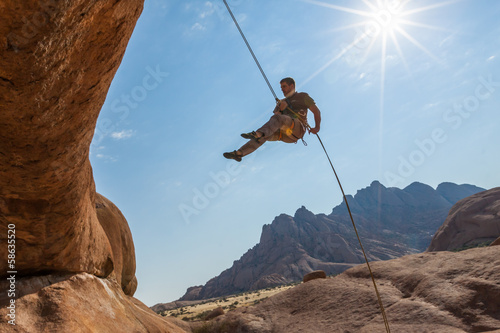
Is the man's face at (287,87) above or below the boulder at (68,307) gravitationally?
above

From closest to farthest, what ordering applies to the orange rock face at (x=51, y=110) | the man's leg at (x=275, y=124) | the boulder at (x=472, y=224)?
the orange rock face at (x=51, y=110) < the man's leg at (x=275, y=124) < the boulder at (x=472, y=224)

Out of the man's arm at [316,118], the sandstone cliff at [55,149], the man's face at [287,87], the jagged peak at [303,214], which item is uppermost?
the jagged peak at [303,214]

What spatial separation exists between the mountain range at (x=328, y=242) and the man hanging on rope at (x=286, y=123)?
62.6m

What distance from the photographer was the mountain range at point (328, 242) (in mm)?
76750

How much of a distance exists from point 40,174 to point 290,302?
13.0m

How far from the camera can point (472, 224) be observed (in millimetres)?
40594

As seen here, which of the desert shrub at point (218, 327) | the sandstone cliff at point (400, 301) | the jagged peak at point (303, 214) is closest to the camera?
the sandstone cliff at point (400, 301)

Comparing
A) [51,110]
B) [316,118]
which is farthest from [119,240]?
[316,118]

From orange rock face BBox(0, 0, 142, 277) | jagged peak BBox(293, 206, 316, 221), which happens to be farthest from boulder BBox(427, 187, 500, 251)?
jagged peak BBox(293, 206, 316, 221)

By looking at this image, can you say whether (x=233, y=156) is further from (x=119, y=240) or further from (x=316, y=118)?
(x=119, y=240)

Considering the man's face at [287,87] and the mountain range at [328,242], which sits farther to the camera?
the mountain range at [328,242]

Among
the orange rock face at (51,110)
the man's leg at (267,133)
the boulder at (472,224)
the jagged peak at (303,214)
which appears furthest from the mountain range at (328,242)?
the orange rock face at (51,110)

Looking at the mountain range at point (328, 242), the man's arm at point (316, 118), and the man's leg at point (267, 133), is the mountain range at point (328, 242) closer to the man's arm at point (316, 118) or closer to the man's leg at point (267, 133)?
the man's arm at point (316, 118)

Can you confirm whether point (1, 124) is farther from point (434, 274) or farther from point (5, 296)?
point (434, 274)
